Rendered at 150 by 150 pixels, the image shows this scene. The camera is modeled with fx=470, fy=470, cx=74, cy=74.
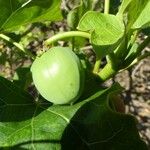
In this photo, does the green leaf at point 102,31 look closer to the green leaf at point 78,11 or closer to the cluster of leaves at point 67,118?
the cluster of leaves at point 67,118

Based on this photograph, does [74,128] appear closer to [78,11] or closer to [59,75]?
[59,75]

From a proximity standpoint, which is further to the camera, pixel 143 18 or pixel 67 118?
pixel 67 118

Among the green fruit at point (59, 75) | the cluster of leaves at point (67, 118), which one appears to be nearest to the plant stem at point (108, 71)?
the cluster of leaves at point (67, 118)

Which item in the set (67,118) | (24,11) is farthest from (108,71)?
(24,11)

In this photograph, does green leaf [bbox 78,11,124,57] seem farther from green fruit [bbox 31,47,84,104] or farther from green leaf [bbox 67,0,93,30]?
green leaf [bbox 67,0,93,30]

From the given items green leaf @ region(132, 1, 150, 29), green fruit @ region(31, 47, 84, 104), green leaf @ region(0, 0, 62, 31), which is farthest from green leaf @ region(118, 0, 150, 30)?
green leaf @ region(0, 0, 62, 31)

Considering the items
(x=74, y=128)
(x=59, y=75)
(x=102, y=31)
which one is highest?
(x=102, y=31)
